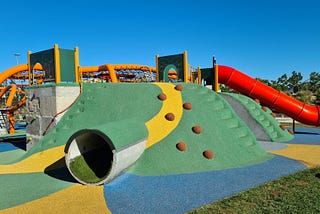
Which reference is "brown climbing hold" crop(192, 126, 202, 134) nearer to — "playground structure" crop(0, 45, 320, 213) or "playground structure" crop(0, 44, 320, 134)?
"playground structure" crop(0, 45, 320, 213)

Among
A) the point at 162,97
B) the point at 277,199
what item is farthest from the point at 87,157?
the point at 277,199

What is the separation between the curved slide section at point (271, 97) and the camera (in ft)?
84.6

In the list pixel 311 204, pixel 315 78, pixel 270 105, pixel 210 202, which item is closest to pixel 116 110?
pixel 210 202

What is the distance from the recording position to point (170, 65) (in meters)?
27.6

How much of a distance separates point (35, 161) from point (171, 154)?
848 cm

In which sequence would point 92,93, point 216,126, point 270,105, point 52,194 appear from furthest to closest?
point 270,105, point 92,93, point 216,126, point 52,194

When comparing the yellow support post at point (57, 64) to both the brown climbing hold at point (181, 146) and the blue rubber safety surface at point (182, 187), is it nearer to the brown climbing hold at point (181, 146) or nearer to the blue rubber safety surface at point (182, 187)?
the blue rubber safety surface at point (182, 187)

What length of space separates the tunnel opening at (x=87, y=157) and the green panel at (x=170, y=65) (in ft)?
48.5

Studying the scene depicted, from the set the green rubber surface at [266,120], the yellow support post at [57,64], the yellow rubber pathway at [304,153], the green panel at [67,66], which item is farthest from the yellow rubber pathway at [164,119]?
the yellow support post at [57,64]

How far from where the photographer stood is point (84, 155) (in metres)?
13.1

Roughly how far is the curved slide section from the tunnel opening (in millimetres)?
17283

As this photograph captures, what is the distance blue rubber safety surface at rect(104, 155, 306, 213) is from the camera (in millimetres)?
9276

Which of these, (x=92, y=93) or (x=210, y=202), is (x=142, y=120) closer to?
(x=92, y=93)

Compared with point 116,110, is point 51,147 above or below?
below
